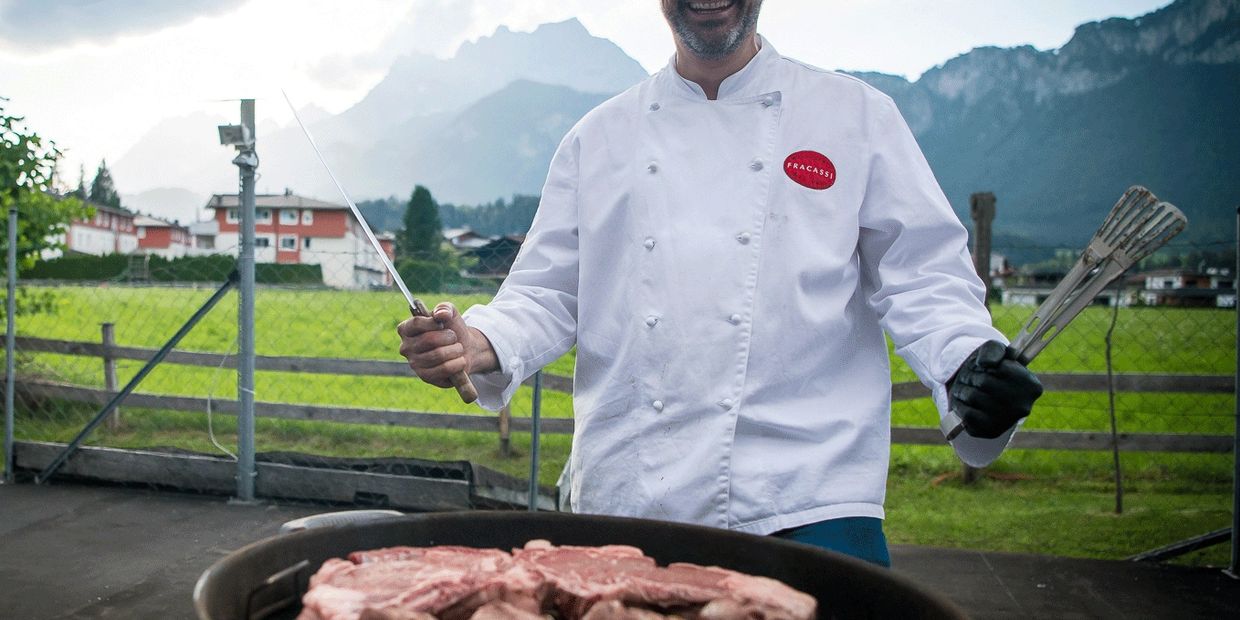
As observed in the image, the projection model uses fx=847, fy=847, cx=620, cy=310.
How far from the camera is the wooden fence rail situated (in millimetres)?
6395

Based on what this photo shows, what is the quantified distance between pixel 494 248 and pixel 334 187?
395 cm

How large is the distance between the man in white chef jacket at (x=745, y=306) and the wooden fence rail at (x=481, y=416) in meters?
4.88

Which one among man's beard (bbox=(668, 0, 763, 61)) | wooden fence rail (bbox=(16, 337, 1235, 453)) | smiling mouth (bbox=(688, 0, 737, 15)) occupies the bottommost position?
wooden fence rail (bbox=(16, 337, 1235, 453))

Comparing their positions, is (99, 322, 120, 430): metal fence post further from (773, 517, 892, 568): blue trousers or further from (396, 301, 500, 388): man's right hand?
(773, 517, 892, 568): blue trousers

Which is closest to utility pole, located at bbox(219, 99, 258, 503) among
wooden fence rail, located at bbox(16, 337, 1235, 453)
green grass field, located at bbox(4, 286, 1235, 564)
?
wooden fence rail, located at bbox(16, 337, 1235, 453)

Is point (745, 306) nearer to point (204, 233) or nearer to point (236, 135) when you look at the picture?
point (236, 135)

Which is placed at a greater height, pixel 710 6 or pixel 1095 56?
pixel 1095 56

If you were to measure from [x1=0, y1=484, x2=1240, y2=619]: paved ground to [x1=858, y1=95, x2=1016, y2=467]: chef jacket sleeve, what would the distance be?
8.75 ft

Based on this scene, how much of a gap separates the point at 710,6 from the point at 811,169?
14.9 inches

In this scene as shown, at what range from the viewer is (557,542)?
57.9 inches

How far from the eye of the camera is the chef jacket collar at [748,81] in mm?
1798

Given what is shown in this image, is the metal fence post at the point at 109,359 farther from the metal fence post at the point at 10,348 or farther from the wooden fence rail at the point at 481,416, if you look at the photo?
the metal fence post at the point at 10,348

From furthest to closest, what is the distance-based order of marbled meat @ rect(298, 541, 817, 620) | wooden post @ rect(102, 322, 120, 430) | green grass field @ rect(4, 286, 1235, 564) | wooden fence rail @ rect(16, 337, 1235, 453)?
1. wooden post @ rect(102, 322, 120, 430)
2. wooden fence rail @ rect(16, 337, 1235, 453)
3. green grass field @ rect(4, 286, 1235, 564)
4. marbled meat @ rect(298, 541, 817, 620)

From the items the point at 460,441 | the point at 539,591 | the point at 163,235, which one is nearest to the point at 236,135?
the point at 460,441
